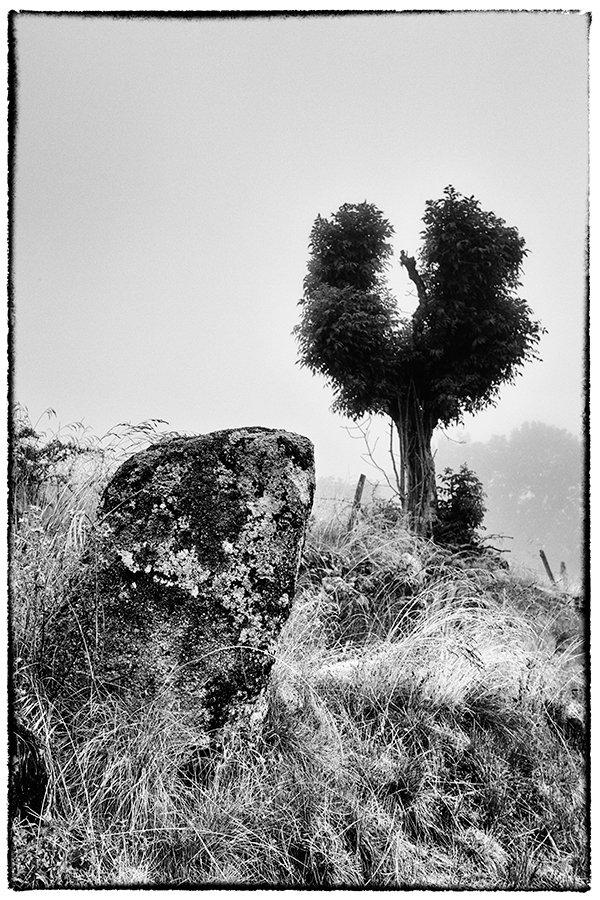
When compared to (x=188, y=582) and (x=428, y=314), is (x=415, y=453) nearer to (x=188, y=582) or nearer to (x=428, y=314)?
(x=428, y=314)

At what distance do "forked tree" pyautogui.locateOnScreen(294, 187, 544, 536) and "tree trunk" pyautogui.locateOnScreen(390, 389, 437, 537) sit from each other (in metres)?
0.17

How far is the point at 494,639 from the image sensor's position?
5.79 m

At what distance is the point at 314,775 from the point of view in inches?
138

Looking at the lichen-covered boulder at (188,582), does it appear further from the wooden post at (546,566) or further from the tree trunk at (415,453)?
the wooden post at (546,566)

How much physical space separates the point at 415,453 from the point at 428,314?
2.09 meters

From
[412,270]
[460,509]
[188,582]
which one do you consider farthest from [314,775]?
[412,270]

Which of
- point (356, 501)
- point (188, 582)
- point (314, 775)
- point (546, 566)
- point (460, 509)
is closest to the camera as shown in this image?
point (188, 582)

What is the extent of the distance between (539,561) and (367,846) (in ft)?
37.1

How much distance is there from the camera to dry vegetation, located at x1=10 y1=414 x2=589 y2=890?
3.03m

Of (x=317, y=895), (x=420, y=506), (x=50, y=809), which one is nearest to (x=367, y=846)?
(x=317, y=895)

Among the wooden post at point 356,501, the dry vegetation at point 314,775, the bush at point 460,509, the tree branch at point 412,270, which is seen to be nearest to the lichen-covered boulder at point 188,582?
the dry vegetation at point 314,775

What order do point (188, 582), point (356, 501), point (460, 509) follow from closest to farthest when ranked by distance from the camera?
point (188, 582)
point (356, 501)
point (460, 509)

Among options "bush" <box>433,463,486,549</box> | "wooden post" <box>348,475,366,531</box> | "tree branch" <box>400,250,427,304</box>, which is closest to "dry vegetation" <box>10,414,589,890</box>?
"wooden post" <box>348,475,366,531</box>

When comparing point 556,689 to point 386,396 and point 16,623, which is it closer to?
point 16,623
